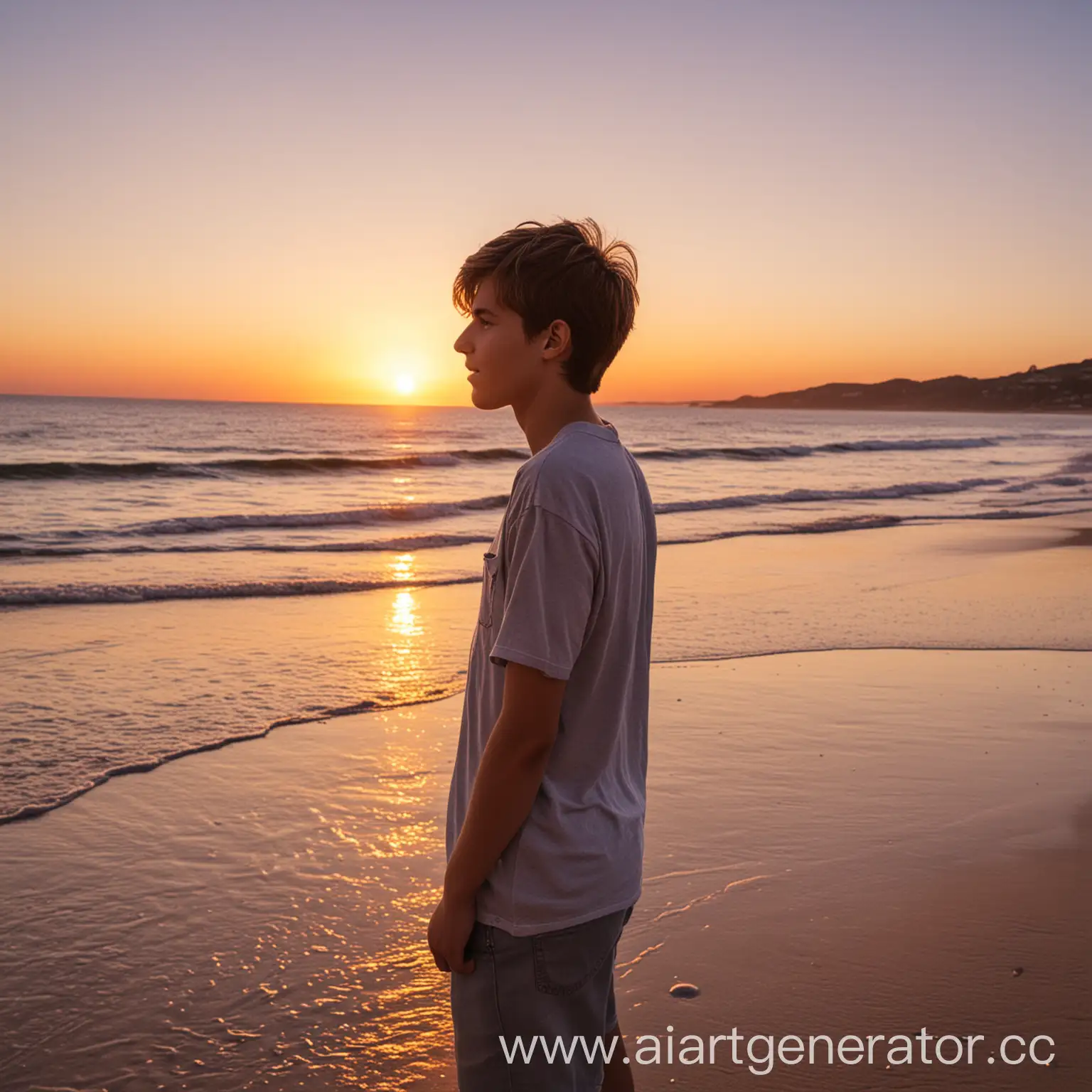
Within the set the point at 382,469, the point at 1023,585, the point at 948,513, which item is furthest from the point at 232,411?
the point at 1023,585

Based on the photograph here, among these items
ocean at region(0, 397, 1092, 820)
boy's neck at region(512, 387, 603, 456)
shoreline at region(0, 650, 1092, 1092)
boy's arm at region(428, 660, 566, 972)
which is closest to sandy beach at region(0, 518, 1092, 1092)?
shoreline at region(0, 650, 1092, 1092)

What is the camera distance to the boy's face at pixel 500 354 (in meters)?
1.89

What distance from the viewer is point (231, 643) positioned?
876cm

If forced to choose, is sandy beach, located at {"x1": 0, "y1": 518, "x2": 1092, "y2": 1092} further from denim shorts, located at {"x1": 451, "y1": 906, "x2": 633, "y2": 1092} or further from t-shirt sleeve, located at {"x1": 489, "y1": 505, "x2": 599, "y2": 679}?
t-shirt sleeve, located at {"x1": 489, "y1": 505, "x2": 599, "y2": 679}

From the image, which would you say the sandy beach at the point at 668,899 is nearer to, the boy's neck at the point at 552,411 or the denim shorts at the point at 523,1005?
the denim shorts at the point at 523,1005

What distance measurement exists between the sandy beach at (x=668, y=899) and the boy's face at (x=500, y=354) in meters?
2.13

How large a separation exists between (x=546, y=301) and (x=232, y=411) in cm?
9549

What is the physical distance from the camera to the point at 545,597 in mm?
1681

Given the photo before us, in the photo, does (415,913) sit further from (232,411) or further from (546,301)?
(232,411)

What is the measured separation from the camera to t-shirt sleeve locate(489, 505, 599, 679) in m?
1.67

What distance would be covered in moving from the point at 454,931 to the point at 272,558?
13007 mm

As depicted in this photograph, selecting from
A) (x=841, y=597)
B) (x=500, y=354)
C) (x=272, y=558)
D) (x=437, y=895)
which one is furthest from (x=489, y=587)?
(x=272, y=558)

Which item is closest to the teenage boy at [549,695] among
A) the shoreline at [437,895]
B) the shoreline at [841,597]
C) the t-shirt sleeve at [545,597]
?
the t-shirt sleeve at [545,597]

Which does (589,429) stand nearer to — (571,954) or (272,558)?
(571,954)
